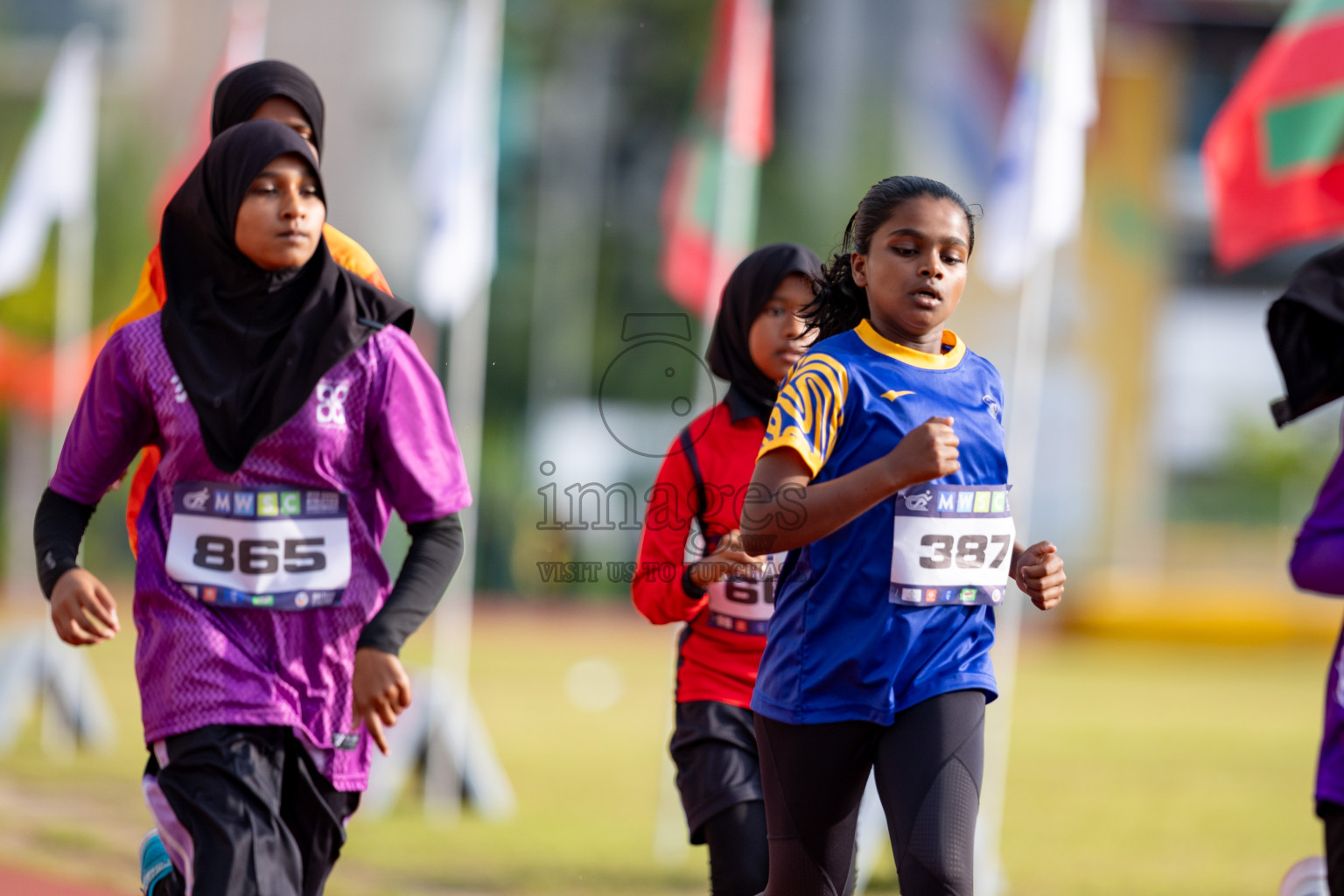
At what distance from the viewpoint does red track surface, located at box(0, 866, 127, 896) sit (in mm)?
6410

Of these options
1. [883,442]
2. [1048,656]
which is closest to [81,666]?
[883,442]

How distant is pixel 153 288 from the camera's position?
4523 mm

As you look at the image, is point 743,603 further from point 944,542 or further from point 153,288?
point 153,288

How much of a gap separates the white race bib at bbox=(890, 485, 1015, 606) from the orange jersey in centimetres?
138

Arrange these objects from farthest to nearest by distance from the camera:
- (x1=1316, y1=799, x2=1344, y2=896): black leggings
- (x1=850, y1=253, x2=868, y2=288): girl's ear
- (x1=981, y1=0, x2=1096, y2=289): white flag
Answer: (x1=981, y1=0, x2=1096, y2=289): white flag, (x1=850, y1=253, x2=868, y2=288): girl's ear, (x1=1316, y1=799, x2=1344, y2=896): black leggings

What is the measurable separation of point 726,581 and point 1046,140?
13.0ft

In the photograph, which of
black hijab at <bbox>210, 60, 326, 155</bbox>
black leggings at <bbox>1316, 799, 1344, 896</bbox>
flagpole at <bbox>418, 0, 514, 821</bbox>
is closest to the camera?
black leggings at <bbox>1316, 799, 1344, 896</bbox>

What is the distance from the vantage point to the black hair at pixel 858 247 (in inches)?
138

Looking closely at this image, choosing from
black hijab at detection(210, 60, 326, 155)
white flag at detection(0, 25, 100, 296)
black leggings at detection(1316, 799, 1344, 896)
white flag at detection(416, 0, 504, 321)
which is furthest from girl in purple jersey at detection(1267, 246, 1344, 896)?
white flag at detection(0, 25, 100, 296)

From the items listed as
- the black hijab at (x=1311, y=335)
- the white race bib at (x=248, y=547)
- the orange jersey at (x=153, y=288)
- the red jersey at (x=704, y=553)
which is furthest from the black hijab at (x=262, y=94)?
the black hijab at (x=1311, y=335)

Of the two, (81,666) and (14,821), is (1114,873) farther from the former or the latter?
(81,666)

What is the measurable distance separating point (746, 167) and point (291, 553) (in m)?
6.32

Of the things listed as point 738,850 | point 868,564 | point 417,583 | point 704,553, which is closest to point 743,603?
point 704,553

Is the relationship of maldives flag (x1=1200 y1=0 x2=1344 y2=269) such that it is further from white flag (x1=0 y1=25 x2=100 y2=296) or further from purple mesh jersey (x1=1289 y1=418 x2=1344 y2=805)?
white flag (x1=0 y1=25 x2=100 y2=296)
